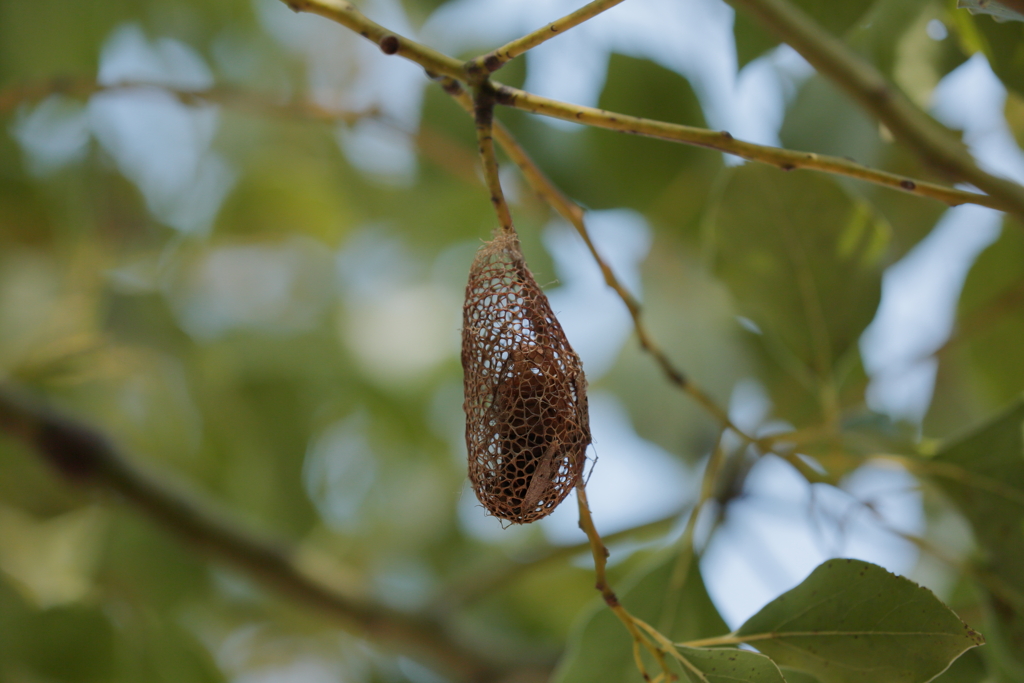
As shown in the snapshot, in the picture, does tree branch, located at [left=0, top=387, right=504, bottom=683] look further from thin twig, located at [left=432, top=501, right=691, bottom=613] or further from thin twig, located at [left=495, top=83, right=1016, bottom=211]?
thin twig, located at [left=495, top=83, right=1016, bottom=211]

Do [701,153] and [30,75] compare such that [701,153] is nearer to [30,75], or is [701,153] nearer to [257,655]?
[30,75]

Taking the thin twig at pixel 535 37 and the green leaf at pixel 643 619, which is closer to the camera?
the thin twig at pixel 535 37

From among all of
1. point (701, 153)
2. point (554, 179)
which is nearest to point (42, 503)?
point (554, 179)

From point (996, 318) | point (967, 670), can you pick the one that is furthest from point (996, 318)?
point (967, 670)

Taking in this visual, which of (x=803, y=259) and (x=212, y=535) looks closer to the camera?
(x=803, y=259)

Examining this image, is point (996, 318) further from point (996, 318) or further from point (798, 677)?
point (798, 677)

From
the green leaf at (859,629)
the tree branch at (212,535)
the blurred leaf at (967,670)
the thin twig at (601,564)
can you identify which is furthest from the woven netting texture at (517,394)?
the tree branch at (212,535)

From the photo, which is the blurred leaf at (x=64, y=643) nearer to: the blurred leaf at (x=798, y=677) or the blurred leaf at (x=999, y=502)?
the blurred leaf at (x=798, y=677)
